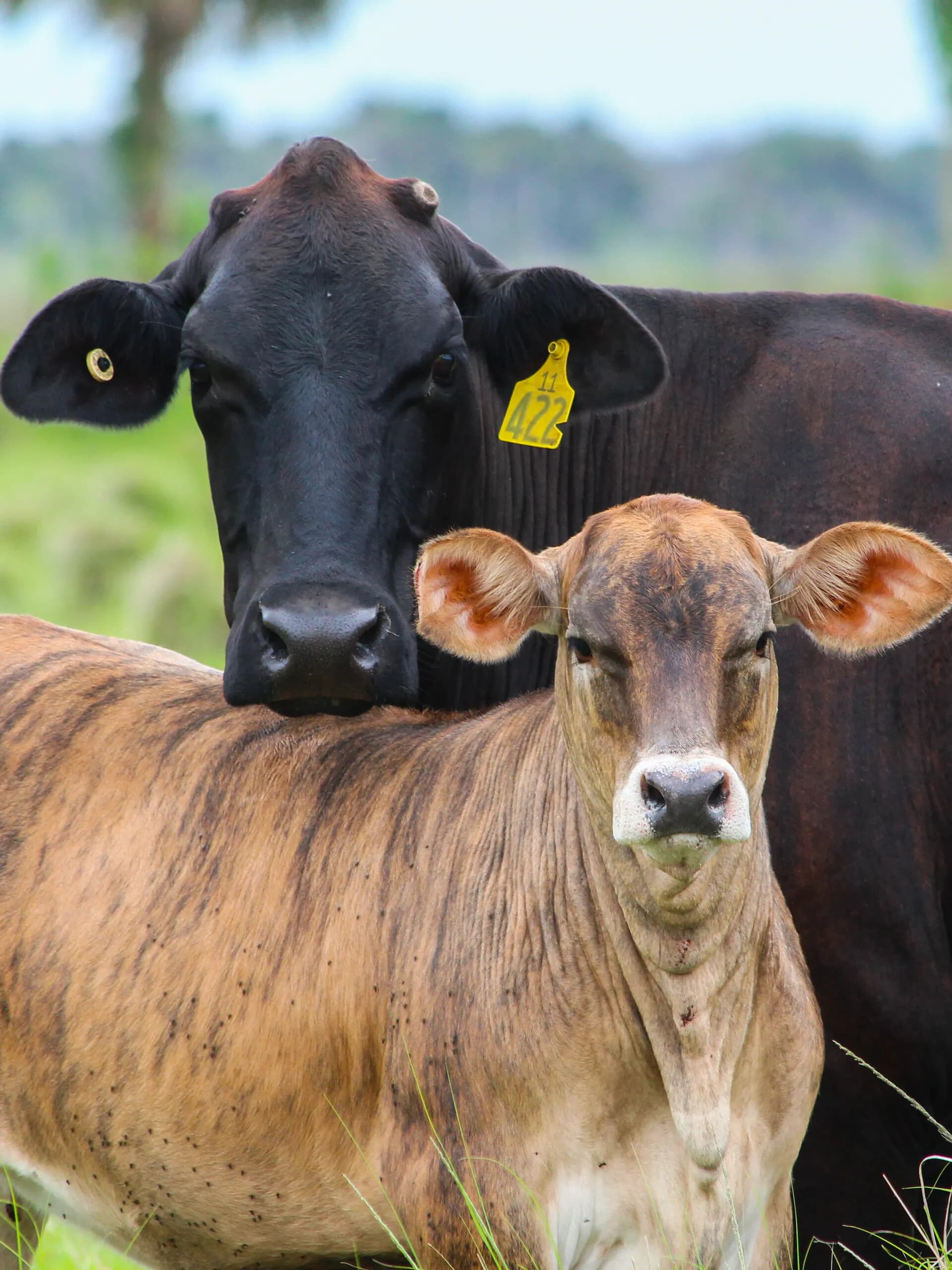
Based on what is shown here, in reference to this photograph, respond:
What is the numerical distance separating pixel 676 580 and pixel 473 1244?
153 cm

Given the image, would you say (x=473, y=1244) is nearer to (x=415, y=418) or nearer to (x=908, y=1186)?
(x=908, y=1186)

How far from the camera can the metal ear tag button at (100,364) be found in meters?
5.59

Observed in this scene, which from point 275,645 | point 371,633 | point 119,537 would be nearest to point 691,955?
point 371,633

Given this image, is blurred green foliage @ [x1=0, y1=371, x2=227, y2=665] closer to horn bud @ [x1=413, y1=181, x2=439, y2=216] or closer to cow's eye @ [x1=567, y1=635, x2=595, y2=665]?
horn bud @ [x1=413, y1=181, x2=439, y2=216]

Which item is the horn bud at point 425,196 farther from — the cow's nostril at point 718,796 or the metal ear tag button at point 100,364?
the cow's nostril at point 718,796

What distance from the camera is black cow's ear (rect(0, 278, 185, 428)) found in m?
5.45

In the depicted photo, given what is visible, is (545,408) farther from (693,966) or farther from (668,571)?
(693,966)

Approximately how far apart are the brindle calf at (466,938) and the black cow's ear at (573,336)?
48.4 inches

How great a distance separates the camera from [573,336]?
548 cm

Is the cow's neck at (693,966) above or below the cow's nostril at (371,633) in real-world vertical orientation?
below

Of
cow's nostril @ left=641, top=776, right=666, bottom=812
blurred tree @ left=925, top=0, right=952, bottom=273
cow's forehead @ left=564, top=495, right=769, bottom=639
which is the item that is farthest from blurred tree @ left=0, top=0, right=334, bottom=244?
cow's nostril @ left=641, top=776, right=666, bottom=812

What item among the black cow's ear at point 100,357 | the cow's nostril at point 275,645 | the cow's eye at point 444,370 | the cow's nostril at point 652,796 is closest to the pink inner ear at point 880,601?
the cow's nostril at point 652,796

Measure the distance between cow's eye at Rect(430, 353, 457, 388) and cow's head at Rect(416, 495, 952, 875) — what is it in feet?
3.18

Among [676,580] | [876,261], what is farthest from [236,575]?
[876,261]
